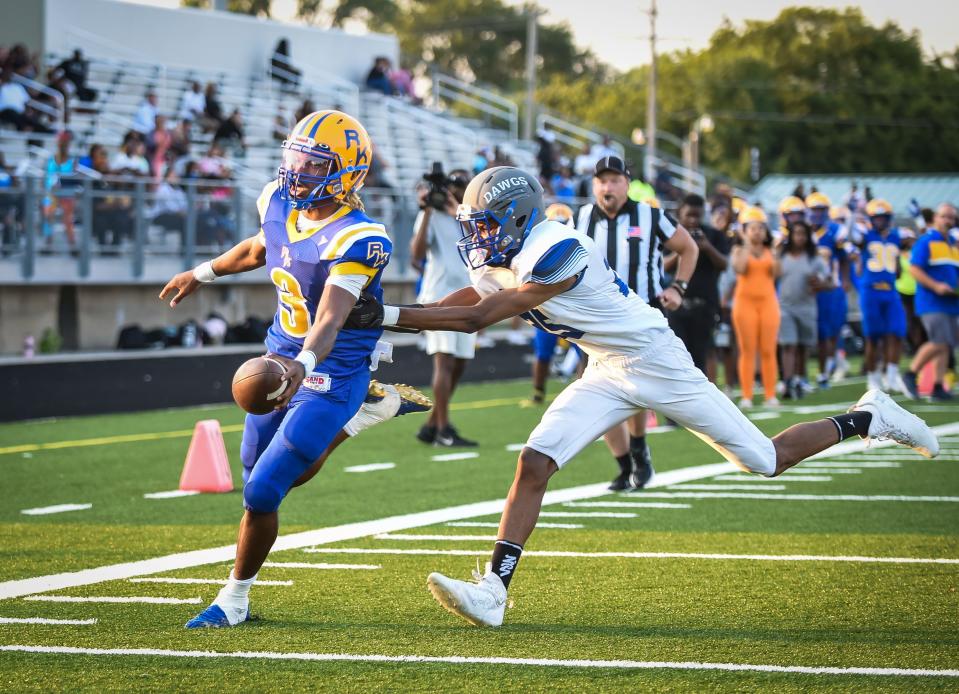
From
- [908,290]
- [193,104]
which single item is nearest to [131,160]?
[193,104]

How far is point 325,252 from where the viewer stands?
19.5 feet

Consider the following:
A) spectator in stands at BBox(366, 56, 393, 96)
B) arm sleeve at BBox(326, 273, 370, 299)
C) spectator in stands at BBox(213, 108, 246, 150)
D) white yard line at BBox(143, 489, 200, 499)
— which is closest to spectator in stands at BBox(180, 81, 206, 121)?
spectator in stands at BBox(213, 108, 246, 150)

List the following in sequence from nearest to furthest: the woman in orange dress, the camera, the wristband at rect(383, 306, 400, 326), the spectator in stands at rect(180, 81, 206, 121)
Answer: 1. the wristband at rect(383, 306, 400, 326)
2. the camera
3. the woman in orange dress
4. the spectator in stands at rect(180, 81, 206, 121)

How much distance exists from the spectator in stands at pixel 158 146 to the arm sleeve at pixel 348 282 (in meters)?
16.1

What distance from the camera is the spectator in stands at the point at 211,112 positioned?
24766 millimetres

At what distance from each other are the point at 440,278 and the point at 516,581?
6.04 metres

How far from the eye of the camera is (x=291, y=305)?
612cm

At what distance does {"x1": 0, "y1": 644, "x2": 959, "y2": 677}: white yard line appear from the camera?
517 cm

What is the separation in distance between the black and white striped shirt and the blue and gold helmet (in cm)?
400

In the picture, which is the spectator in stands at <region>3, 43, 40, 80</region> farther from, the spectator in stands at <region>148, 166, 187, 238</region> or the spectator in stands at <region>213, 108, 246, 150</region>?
the spectator in stands at <region>148, 166, 187, 238</region>

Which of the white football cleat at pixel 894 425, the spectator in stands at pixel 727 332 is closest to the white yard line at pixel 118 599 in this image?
the white football cleat at pixel 894 425

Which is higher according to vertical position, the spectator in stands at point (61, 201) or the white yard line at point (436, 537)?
the spectator in stands at point (61, 201)

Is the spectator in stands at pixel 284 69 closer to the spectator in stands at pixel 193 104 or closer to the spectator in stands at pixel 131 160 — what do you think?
the spectator in stands at pixel 193 104

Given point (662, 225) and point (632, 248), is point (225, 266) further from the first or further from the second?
point (662, 225)
